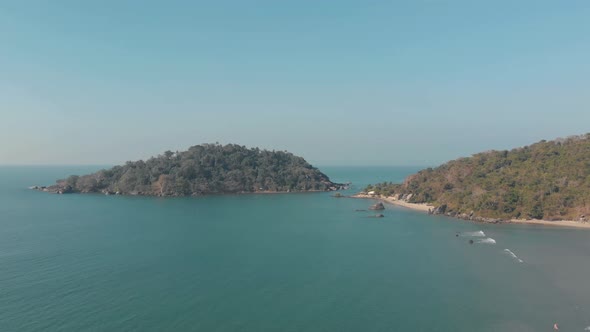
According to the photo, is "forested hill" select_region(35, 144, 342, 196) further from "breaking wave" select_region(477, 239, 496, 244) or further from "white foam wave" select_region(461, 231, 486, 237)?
"breaking wave" select_region(477, 239, 496, 244)

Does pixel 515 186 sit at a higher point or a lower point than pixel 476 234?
higher

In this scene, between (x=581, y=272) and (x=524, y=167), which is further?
(x=524, y=167)

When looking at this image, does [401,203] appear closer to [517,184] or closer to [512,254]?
[517,184]

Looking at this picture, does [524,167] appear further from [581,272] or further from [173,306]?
[173,306]

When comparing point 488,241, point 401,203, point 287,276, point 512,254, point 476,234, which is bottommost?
point 287,276

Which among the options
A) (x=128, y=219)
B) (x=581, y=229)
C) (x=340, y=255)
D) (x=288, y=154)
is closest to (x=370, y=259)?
(x=340, y=255)

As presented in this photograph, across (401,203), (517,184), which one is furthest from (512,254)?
(401,203)
